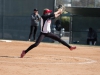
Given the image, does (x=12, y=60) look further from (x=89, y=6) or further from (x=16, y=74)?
Answer: (x=89, y=6)

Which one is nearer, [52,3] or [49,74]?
[49,74]

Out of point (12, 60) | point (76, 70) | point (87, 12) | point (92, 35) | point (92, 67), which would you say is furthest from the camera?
point (87, 12)

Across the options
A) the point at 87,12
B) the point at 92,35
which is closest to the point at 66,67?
the point at 92,35

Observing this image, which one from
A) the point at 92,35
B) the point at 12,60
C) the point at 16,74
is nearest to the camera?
the point at 16,74

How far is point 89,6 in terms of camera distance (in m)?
28.1

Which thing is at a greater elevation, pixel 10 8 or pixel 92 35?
pixel 10 8

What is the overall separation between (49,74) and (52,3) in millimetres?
18771

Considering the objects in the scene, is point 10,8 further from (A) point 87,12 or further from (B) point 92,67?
(B) point 92,67

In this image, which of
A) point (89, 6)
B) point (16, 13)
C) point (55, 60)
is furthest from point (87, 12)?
point (55, 60)

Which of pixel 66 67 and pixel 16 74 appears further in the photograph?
pixel 66 67

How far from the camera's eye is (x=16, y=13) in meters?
29.4

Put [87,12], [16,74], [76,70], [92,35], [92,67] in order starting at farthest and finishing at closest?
[87,12] < [92,35] < [92,67] < [76,70] < [16,74]

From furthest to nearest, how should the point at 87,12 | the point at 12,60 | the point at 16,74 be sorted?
the point at 87,12, the point at 12,60, the point at 16,74

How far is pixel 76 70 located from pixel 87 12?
61.4ft
